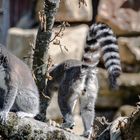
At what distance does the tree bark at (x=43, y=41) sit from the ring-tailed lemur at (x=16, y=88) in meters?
0.10

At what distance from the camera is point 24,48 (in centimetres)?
1053

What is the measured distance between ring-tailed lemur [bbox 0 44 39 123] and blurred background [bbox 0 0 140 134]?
14.0 ft

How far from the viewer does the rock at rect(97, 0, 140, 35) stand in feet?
35.8

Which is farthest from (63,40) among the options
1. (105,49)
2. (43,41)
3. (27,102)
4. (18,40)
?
(43,41)

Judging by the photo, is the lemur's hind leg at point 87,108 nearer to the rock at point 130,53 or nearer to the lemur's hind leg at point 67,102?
the lemur's hind leg at point 67,102

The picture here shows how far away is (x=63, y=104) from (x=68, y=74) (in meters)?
0.36

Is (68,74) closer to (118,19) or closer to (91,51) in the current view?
(91,51)

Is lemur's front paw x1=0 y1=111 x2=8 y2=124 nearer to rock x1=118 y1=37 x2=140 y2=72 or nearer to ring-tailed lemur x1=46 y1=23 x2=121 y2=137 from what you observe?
ring-tailed lemur x1=46 y1=23 x2=121 y2=137

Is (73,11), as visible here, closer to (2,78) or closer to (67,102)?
(67,102)

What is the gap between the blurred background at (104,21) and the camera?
34.8ft

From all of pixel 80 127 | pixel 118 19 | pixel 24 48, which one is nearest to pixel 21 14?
pixel 24 48

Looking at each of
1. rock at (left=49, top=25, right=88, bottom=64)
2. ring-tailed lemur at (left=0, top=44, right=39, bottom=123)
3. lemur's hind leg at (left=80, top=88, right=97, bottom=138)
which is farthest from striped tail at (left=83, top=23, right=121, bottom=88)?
rock at (left=49, top=25, right=88, bottom=64)

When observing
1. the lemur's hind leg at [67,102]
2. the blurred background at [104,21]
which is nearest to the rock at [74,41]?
the blurred background at [104,21]

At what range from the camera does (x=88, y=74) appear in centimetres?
725
